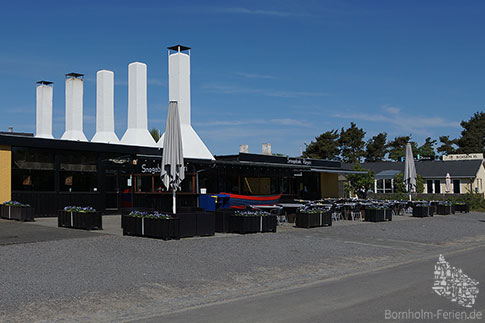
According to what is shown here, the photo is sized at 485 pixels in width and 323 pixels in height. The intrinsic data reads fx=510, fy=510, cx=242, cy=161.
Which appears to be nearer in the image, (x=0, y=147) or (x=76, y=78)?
(x=0, y=147)

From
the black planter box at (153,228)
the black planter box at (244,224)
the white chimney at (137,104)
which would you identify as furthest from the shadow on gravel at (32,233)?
the white chimney at (137,104)

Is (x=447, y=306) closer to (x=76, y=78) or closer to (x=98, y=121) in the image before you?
(x=98, y=121)

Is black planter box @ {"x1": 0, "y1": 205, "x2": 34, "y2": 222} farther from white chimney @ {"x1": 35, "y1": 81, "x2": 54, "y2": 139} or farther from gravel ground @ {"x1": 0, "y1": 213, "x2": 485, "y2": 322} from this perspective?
white chimney @ {"x1": 35, "y1": 81, "x2": 54, "y2": 139}

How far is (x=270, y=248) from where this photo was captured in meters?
14.1

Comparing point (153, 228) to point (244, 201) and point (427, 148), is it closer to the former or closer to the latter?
point (244, 201)

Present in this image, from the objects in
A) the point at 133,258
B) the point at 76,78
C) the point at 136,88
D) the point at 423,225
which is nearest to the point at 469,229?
the point at 423,225

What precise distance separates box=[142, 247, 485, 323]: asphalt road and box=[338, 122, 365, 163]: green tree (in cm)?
6231

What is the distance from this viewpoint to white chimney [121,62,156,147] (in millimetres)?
37344

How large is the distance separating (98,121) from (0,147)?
20.2 m

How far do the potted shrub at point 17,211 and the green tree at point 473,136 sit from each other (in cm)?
7607

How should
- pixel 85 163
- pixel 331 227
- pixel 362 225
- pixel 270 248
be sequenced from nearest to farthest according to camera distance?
pixel 270 248 → pixel 331 227 → pixel 362 225 → pixel 85 163

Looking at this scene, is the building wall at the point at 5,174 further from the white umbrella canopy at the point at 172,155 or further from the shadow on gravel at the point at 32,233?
the white umbrella canopy at the point at 172,155

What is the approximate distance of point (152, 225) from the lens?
1475 centimetres

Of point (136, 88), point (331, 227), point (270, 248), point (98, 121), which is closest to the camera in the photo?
point (270, 248)
